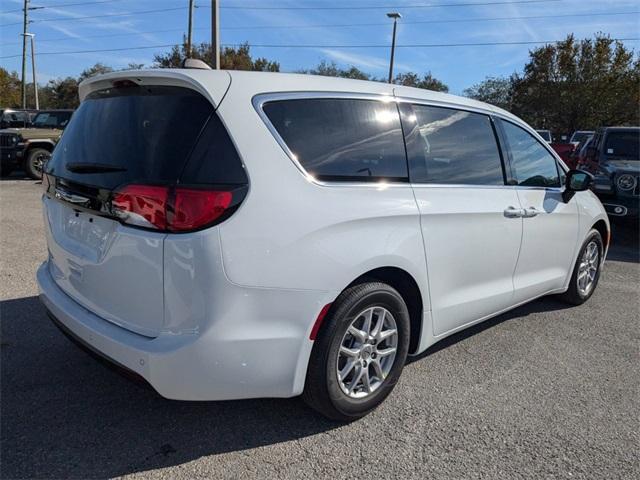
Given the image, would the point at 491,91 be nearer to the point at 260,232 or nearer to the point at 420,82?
the point at 420,82

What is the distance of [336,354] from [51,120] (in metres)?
14.8

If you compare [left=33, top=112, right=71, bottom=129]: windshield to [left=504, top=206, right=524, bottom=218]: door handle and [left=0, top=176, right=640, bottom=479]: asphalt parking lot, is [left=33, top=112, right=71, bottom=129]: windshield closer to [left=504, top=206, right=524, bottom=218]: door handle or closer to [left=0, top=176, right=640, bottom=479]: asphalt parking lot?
[left=0, top=176, right=640, bottom=479]: asphalt parking lot

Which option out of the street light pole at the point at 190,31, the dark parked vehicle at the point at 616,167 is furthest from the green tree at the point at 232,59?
the dark parked vehicle at the point at 616,167

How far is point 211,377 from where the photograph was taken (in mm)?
2365

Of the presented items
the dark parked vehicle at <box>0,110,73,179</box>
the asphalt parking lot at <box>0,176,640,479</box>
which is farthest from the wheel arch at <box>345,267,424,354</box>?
the dark parked vehicle at <box>0,110,73,179</box>

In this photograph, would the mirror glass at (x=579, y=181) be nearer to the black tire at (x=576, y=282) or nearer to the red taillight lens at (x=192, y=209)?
the black tire at (x=576, y=282)

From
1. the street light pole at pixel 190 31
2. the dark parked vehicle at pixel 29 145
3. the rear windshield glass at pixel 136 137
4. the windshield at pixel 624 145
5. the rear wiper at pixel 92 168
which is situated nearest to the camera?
the rear windshield glass at pixel 136 137

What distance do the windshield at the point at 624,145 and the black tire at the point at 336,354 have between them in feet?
27.2

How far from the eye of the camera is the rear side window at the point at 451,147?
3.22 meters

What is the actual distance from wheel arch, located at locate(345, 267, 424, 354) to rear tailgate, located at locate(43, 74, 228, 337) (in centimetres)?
106

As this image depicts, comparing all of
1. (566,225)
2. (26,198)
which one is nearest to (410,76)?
(26,198)

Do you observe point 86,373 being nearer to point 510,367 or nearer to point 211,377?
point 211,377

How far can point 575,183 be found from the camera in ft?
14.9

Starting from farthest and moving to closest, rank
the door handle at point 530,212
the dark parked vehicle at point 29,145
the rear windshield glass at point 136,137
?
the dark parked vehicle at point 29,145 < the door handle at point 530,212 < the rear windshield glass at point 136,137
